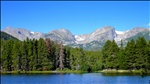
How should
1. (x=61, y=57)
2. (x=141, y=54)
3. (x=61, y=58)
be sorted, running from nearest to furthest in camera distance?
(x=141, y=54) < (x=61, y=58) < (x=61, y=57)

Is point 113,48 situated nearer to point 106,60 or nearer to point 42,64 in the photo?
point 106,60

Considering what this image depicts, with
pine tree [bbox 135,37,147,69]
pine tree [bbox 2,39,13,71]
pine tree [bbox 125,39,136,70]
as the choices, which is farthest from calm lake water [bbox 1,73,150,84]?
pine tree [bbox 2,39,13,71]

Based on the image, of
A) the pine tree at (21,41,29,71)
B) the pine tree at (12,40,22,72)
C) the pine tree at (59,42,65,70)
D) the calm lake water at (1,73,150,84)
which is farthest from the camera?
the pine tree at (59,42,65,70)

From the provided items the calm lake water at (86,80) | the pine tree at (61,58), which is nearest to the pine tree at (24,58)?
the pine tree at (61,58)

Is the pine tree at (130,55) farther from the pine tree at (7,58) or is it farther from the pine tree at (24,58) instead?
the pine tree at (7,58)

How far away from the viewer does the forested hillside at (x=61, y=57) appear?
103m

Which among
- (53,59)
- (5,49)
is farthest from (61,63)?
(5,49)

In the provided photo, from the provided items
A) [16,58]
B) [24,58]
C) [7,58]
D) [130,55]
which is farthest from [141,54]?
[7,58]

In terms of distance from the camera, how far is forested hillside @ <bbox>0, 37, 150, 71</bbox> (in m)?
103

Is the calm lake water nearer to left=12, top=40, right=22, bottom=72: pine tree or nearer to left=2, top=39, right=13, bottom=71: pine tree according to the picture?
left=12, top=40, right=22, bottom=72: pine tree

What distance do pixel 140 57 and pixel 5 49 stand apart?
55083 millimetres

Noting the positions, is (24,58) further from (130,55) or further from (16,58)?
(130,55)

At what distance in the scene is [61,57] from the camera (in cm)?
12525

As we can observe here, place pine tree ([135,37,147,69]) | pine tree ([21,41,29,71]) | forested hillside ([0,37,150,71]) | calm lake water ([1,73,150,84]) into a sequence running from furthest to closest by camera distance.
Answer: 1. pine tree ([21,41,29,71])
2. forested hillside ([0,37,150,71])
3. pine tree ([135,37,147,69])
4. calm lake water ([1,73,150,84])
